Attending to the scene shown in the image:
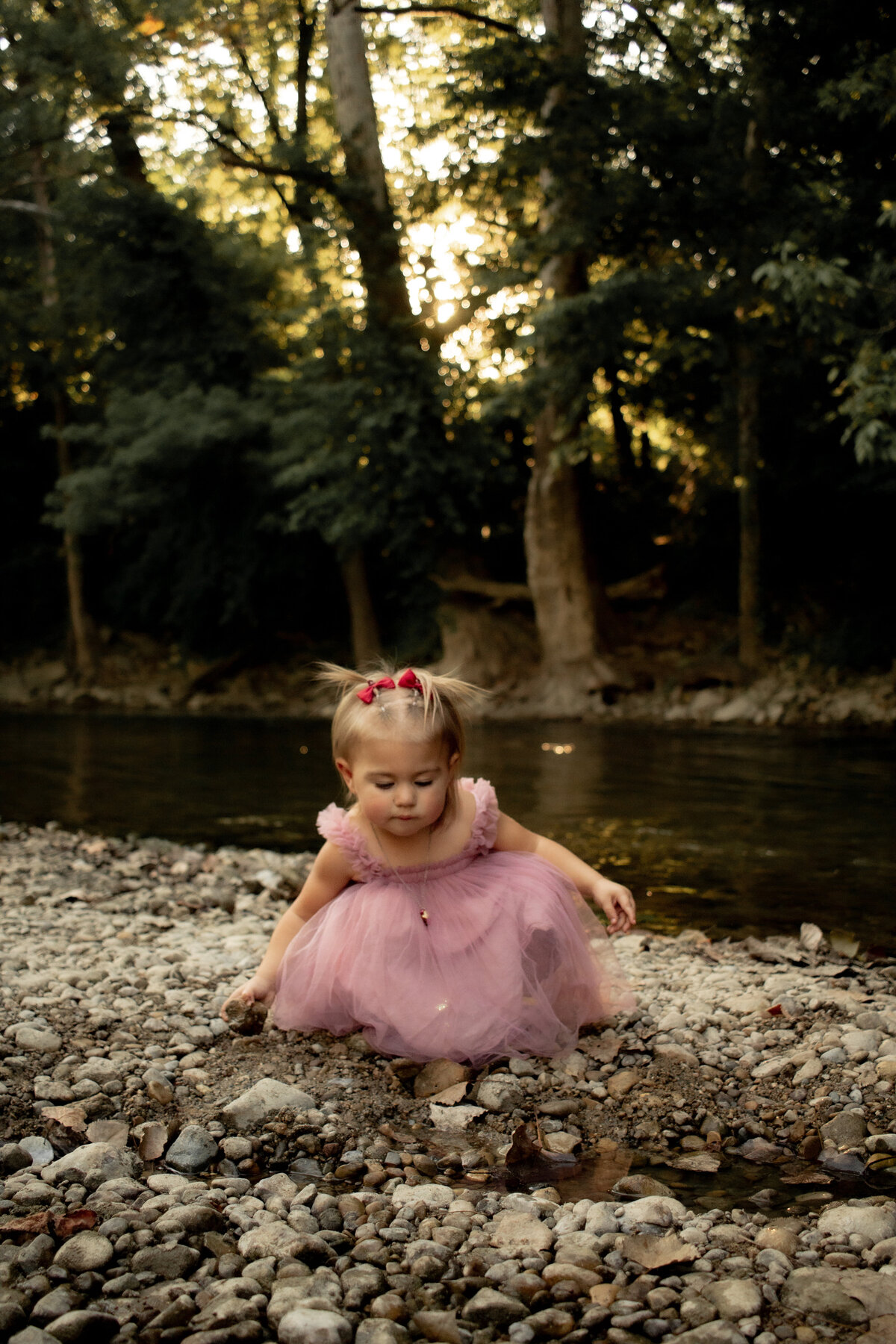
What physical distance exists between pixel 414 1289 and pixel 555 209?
46.9ft

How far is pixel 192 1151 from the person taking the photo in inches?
91.0

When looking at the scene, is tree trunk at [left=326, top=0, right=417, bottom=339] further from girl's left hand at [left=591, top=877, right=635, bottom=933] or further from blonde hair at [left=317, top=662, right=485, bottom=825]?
girl's left hand at [left=591, top=877, right=635, bottom=933]

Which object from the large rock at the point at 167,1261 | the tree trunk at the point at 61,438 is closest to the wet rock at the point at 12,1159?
the large rock at the point at 167,1261

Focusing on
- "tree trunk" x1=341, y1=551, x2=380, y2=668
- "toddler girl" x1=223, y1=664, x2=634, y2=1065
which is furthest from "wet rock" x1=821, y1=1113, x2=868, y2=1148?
"tree trunk" x1=341, y1=551, x2=380, y2=668

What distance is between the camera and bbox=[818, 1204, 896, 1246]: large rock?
1968mm

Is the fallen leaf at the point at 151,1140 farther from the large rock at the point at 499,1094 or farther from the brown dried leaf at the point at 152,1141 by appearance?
the large rock at the point at 499,1094

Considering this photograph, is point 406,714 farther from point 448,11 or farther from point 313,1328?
point 448,11

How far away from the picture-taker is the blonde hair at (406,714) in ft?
9.28

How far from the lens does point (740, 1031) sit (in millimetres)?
3080

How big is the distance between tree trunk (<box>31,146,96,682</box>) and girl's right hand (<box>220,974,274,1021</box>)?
56.9 ft

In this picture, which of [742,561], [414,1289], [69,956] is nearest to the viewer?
[414,1289]

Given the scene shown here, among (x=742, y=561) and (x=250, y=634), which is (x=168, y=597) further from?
(x=742, y=561)

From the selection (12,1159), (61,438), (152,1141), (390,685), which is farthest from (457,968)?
(61,438)

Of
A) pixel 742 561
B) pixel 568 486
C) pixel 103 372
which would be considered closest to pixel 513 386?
pixel 568 486
